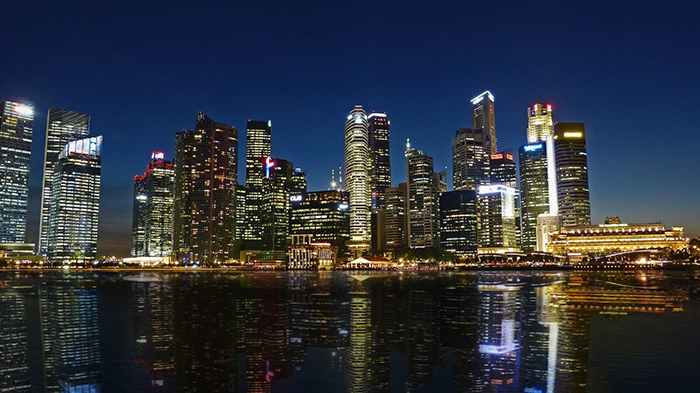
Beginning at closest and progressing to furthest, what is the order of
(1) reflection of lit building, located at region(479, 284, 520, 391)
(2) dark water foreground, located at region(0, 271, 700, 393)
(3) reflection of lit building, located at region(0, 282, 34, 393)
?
(3) reflection of lit building, located at region(0, 282, 34, 393) < (2) dark water foreground, located at region(0, 271, 700, 393) < (1) reflection of lit building, located at region(479, 284, 520, 391)

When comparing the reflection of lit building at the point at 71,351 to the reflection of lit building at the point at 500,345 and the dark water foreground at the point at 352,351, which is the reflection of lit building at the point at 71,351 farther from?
the reflection of lit building at the point at 500,345

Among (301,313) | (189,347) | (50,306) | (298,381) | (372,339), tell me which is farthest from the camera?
(50,306)

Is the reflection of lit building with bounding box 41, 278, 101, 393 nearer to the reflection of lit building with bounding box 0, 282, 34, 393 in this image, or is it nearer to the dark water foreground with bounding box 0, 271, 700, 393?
the dark water foreground with bounding box 0, 271, 700, 393

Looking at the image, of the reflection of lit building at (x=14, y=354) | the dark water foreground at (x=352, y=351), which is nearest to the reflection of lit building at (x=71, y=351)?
the dark water foreground at (x=352, y=351)

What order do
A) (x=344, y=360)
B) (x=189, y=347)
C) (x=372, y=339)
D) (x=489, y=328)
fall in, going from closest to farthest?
1. (x=344, y=360)
2. (x=189, y=347)
3. (x=372, y=339)
4. (x=489, y=328)

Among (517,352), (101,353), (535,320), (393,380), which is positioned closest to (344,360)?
(393,380)

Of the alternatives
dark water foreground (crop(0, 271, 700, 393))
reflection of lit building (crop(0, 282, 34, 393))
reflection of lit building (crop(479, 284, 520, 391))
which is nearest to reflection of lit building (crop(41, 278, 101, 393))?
dark water foreground (crop(0, 271, 700, 393))

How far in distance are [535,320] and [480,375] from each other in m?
15.7

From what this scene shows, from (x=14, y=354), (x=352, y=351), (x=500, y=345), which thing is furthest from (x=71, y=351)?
(x=500, y=345)

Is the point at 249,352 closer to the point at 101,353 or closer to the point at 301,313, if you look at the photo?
the point at 101,353

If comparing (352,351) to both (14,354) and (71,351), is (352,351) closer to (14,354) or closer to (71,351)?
(71,351)

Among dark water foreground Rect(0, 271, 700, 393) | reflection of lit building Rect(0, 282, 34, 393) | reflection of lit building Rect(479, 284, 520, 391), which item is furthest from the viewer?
reflection of lit building Rect(479, 284, 520, 391)

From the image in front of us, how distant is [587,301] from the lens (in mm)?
44312

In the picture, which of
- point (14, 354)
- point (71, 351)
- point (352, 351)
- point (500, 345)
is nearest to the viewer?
point (14, 354)
